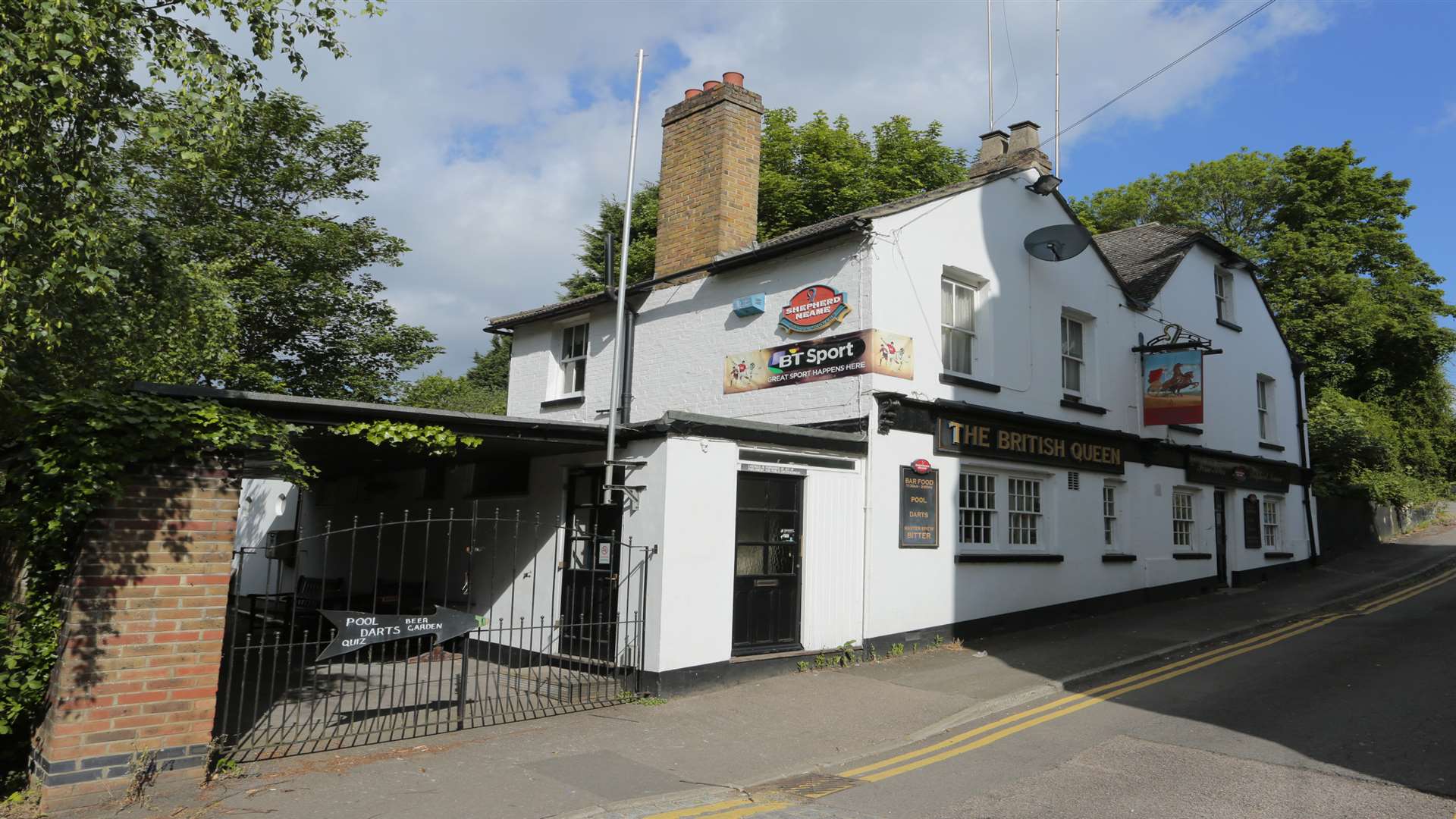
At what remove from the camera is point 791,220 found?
1122 inches

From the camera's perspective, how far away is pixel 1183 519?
18891mm

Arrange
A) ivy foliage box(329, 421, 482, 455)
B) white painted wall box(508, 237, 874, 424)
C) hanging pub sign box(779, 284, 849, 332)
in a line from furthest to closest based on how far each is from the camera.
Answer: hanging pub sign box(779, 284, 849, 332) → white painted wall box(508, 237, 874, 424) → ivy foliage box(329, 421, 482, 455)

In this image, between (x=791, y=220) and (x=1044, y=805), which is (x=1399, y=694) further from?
(x=791, y=220)

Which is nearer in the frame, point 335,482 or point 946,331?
point 946,331

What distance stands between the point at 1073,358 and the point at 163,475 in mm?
14525

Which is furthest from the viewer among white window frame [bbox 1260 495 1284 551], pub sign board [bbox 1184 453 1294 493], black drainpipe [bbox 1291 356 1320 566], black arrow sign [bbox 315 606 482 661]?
black drainpipe [bbox 1291 356 1320 566]

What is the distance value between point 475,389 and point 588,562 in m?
30.8

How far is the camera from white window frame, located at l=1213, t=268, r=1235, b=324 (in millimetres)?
21172

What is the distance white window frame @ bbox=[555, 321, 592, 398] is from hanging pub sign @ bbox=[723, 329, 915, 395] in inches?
187

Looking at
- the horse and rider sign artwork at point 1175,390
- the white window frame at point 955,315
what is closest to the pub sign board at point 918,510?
the white window frame at point 955,315

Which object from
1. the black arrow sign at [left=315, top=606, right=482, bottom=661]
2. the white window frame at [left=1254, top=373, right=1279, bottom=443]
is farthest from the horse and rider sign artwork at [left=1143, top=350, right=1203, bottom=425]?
→ the black arrow sign at [left=315, top=606, right=482, bottom=661]

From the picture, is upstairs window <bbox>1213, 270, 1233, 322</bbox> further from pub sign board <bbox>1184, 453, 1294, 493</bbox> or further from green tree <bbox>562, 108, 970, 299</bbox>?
green tree <bbox>562, 108, 970, 299</bbox>

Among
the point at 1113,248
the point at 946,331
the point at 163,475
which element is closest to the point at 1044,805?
the point at 163,475

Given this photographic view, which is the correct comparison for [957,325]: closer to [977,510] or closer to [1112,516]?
[977,510]
